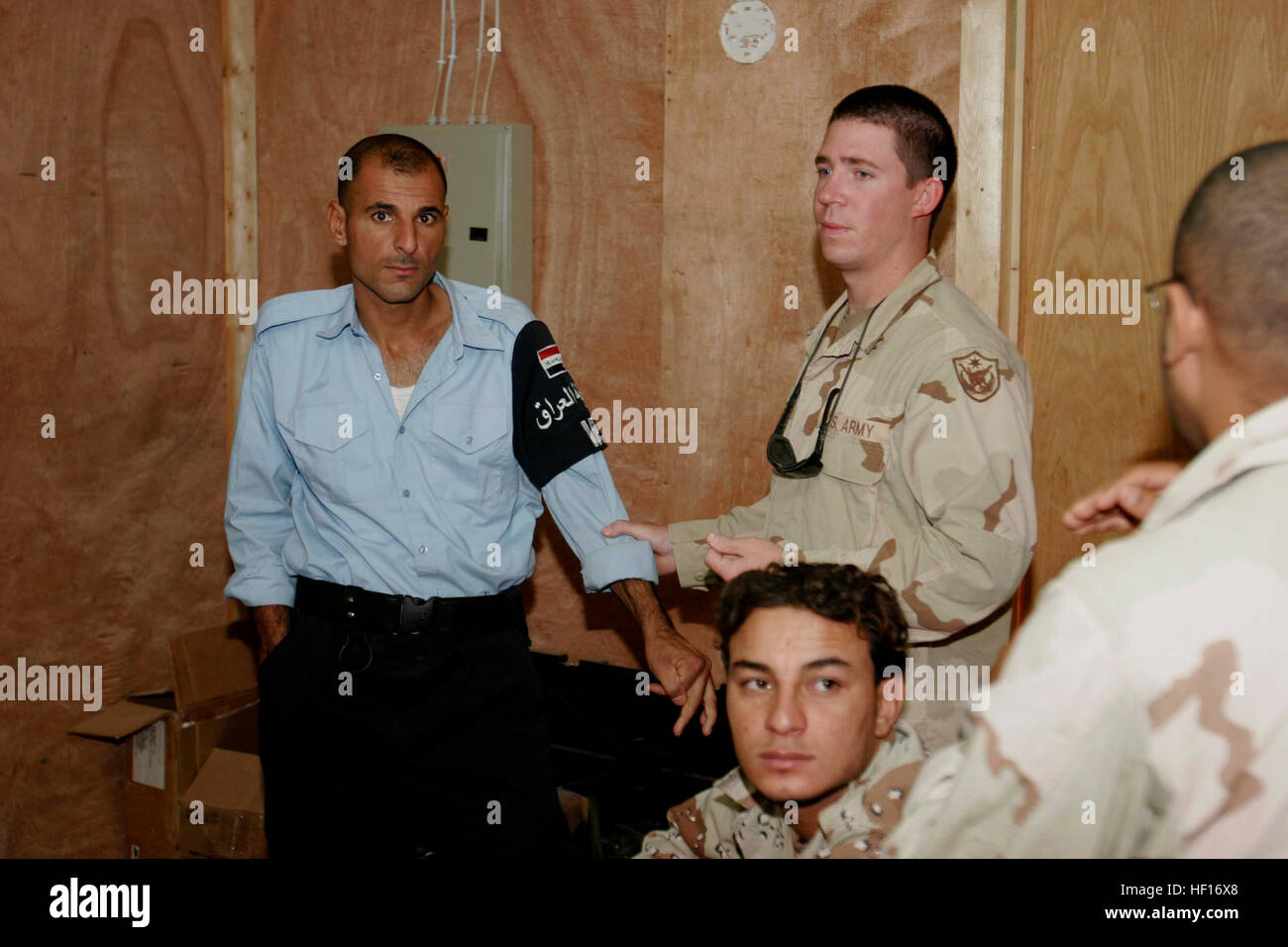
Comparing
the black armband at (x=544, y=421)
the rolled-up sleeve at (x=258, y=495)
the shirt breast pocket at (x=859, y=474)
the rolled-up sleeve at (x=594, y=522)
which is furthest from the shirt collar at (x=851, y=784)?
the rolled-up sleeve at (x=258, y=495)

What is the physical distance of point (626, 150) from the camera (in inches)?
122

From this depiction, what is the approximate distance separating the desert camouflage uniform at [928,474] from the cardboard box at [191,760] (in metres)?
1.58

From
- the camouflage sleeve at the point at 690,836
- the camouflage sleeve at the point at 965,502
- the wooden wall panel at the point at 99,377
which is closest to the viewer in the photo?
the camouflage sleeve at the point at 690,836

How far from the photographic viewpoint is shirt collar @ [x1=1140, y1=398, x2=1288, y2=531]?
0.90 metres

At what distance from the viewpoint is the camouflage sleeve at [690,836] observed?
1598 mm

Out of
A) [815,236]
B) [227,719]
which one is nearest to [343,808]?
[227,719]

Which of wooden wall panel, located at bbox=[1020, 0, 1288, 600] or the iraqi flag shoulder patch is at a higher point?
wooden wall panel, located at bbox=[1020, 0, 1288, 600]

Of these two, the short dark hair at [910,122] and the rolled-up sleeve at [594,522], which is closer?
the short dark hair at [910,122]

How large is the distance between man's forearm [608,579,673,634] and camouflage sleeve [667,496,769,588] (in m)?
0.07

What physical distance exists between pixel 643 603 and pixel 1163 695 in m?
1.35

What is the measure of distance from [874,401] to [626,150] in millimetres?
1466

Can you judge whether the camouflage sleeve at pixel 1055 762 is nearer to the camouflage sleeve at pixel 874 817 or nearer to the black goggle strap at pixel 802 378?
the camouflage sleeve at pixel 874 817

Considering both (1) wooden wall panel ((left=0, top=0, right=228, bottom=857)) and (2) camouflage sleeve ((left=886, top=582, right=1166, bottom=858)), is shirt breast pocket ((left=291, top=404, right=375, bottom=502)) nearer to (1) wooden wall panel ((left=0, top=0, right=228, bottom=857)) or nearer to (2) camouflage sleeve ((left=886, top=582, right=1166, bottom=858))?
(1) wooden wall panel ((left=0, top=0, right=228, bottom=857))
